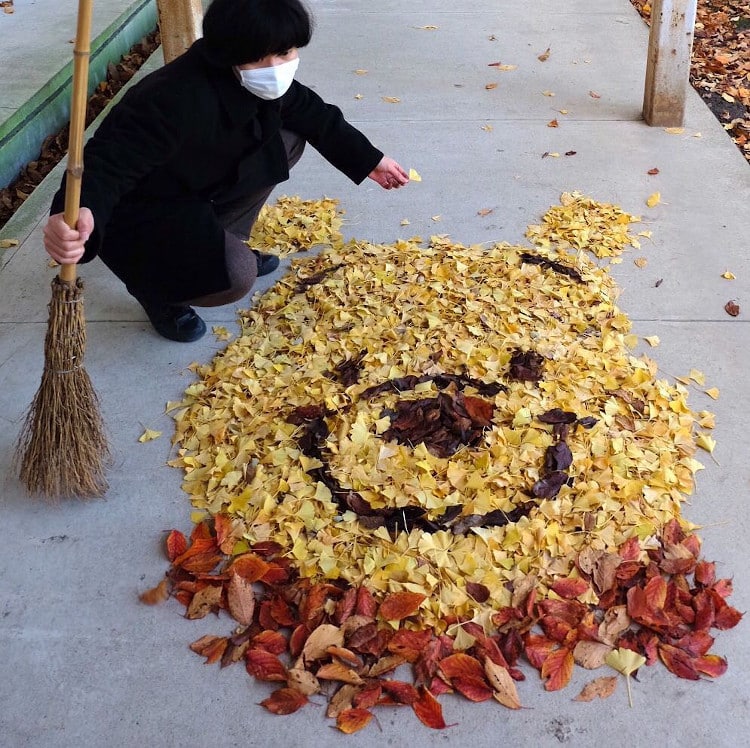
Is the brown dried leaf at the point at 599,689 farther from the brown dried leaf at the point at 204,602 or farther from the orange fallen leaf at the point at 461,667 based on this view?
the brown dried leaf at the point at 204,602

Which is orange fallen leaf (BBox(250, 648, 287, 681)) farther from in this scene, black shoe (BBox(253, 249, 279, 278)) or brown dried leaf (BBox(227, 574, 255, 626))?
black shoe (BBox(253, 249, 279, 278))

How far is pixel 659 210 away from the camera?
139 inches

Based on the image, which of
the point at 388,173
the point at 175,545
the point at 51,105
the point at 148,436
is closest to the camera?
the point at 175,545

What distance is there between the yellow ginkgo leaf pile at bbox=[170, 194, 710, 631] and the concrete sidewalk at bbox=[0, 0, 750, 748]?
0.13 metres

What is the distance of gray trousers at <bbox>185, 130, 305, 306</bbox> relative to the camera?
8.25 ft

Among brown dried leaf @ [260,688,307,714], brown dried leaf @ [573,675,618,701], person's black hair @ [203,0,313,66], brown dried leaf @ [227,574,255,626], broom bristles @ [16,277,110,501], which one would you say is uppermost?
person's black hair @ [203,0,313,66]

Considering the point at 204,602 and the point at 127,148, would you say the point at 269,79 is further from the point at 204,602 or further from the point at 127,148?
the point at 204,602

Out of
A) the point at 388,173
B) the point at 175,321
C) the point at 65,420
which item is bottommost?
the point at 175,321

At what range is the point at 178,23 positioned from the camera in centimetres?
399

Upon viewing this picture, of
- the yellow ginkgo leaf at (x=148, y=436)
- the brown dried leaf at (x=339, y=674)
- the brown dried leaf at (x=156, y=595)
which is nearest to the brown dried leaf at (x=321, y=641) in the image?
the brown dried leaf at (x=339, y=674)

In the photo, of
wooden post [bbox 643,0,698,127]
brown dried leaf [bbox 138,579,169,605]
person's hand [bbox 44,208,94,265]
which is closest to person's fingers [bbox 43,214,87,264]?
person's hand [bbox 44,208,94,265]

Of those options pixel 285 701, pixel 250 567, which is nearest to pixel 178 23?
pixel 250 567

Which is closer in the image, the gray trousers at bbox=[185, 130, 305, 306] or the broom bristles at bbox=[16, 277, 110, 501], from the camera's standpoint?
the broom bristles at bbox=[16, 277, 110, 501]

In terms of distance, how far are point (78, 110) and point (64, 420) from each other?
2.53 ft
